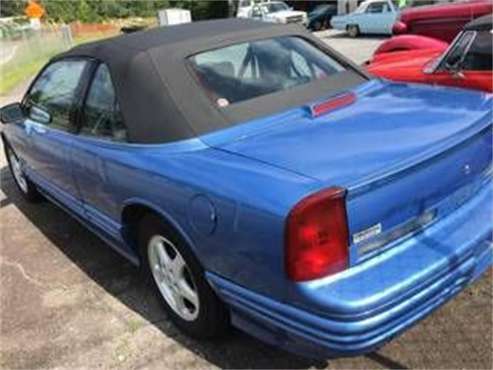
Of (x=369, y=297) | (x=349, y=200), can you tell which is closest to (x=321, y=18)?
(x=349, y=200)

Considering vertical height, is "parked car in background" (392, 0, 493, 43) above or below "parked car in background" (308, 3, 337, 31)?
above

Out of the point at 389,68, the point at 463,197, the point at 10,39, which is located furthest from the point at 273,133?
the point at 10,39

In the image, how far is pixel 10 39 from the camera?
27438 mm

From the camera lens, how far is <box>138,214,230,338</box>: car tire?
3.42 m

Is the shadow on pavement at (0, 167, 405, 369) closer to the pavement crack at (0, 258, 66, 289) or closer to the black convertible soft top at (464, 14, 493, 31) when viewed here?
the pavement crack at (0, 258, 66, 289)

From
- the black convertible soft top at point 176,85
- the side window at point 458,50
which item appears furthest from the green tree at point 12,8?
the black convertible soft top at point 176,85

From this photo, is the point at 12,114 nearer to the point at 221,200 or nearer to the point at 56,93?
the point at 56,93

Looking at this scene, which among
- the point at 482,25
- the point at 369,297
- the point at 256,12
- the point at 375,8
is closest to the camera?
the point at 369,297

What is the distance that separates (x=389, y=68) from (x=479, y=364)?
3648 millimetres

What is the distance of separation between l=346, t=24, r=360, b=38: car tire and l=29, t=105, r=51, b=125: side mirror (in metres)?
24.3

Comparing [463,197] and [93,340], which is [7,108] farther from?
[463,197]

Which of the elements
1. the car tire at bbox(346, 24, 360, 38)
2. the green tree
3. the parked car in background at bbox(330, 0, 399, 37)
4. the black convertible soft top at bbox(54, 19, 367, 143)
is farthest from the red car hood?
the green tree

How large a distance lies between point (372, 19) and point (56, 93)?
23900mm

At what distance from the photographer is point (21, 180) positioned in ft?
21.7
